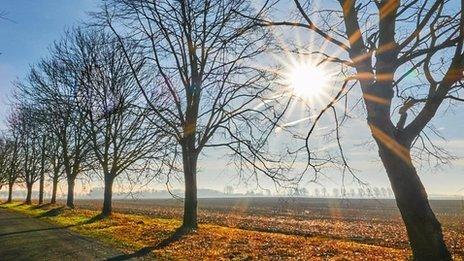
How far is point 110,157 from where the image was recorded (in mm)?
30125

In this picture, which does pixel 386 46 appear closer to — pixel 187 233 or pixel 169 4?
pixel 169 4

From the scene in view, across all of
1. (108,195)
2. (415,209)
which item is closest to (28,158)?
(108,195)

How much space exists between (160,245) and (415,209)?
9762 mm

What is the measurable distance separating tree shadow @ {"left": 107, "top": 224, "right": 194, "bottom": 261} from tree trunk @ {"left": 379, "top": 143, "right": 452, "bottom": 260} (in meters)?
7.57

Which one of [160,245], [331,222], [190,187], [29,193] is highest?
[190,187]

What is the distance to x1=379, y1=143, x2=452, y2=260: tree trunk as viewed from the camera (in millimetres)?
6883

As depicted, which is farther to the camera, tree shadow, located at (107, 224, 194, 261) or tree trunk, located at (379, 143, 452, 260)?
tree shadow, located at (107, 224, 194, 261)

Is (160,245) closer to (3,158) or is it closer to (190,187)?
(190,187)

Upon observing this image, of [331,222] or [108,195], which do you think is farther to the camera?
[331,222]

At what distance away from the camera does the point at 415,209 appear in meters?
6.99

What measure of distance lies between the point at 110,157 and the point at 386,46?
25.4 metres

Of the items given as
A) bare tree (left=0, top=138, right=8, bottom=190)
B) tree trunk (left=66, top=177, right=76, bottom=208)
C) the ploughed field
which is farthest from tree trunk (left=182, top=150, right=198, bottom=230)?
bare tree (left=0, top=138, right=8, bottom=190)

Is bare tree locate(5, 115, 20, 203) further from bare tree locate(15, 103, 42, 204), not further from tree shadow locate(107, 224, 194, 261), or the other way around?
Result: tree shadow locate(107, 224, 194, 261)

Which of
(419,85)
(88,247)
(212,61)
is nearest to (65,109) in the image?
(212,61)
